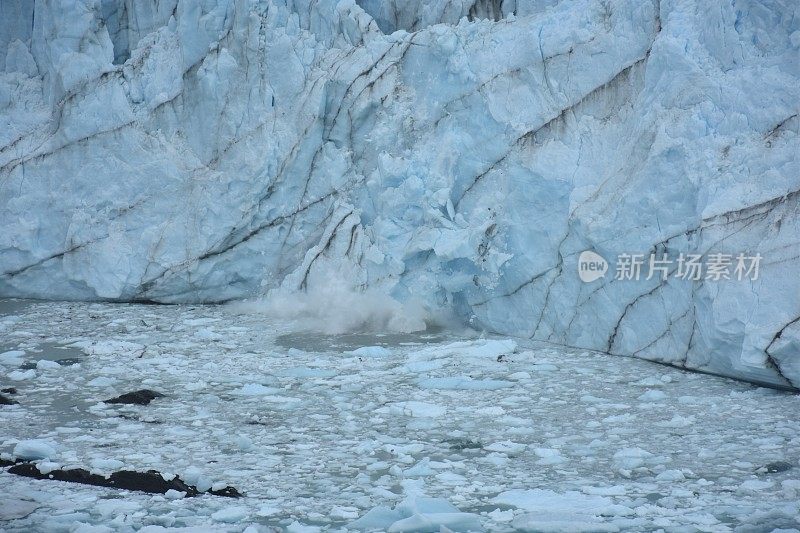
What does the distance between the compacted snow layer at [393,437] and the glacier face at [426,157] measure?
1.88 feet

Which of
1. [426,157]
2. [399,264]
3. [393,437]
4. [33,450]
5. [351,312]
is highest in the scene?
[426,157]

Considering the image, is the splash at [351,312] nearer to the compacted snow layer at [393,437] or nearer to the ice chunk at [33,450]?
the compacted snow layer at [393,437]

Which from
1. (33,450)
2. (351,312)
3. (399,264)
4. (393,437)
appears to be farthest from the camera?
(351,312)

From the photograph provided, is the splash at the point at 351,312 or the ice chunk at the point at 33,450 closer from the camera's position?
the ice chunk at the point at 33,450

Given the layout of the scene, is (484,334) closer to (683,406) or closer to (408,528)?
(683,406)

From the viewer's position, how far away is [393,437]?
3.75 m

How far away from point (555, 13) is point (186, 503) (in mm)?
4567

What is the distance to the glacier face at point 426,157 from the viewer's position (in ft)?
15.8

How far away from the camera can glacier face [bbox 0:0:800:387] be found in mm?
4809

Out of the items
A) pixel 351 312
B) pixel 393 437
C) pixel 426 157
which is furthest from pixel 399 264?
pixel 393 437

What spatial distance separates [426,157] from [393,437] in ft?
9.92

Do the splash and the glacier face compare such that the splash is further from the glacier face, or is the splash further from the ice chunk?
the ice chunk

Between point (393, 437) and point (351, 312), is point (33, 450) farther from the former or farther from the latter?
point (351, 312)

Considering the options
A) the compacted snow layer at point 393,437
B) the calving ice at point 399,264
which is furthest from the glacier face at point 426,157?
the compacted snow layer at point 393,437
